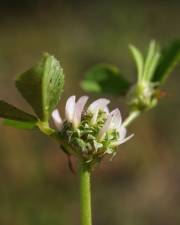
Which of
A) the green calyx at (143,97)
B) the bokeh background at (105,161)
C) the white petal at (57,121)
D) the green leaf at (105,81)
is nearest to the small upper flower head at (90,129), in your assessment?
the white petal at (57,121)

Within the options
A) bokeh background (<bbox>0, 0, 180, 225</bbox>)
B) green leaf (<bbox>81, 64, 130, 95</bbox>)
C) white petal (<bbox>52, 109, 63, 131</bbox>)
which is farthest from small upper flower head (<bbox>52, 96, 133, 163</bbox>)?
bokeh background (<bbox>0, 0, 180, 225</bbox>)

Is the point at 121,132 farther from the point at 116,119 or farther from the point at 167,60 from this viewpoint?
the point at 167,60

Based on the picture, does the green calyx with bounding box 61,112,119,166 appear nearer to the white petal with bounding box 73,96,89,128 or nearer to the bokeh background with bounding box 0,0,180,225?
the white petal with bounding box 73,96,89,128

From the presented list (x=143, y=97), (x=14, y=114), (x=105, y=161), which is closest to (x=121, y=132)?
(x=14, y=114)

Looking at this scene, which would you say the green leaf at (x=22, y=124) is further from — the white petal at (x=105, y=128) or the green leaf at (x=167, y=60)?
the green leaf at (x=167, y=60)

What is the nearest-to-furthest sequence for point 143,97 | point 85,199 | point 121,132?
point 85,199, point 121,132, point 143,97
